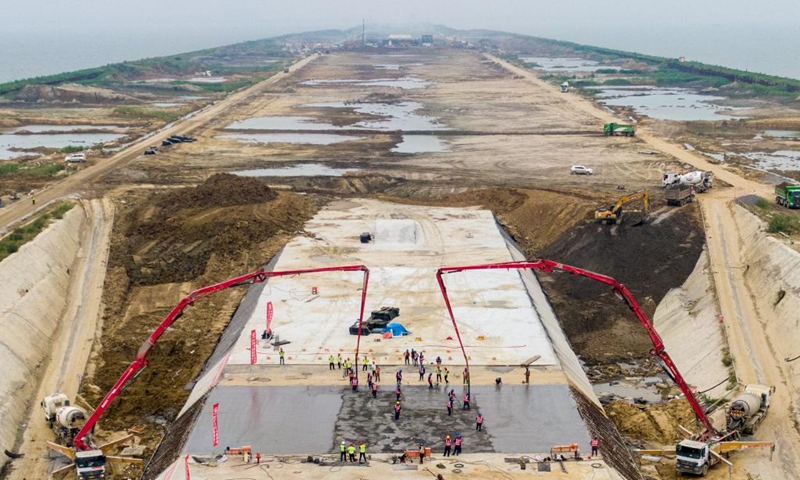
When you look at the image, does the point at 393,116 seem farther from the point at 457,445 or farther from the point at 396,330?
the point at 457,445

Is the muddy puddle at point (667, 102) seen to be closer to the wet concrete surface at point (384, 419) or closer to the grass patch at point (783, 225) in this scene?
the grass patch at point (783, 225)

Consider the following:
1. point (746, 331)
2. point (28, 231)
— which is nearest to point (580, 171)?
point (746, 331)

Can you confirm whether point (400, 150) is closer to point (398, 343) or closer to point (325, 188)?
point (325, 188)

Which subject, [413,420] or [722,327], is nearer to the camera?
[413,420]

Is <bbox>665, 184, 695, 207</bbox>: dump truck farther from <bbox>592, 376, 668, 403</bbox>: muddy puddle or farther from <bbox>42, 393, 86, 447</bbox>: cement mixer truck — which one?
<bbox>42, 393, 86, 447</bbox>: cement mixer truck

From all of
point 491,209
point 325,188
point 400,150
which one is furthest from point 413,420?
point 400,150

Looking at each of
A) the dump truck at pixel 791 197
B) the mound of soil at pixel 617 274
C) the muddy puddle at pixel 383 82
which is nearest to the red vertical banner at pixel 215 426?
the mound of soil at pixel 617 274

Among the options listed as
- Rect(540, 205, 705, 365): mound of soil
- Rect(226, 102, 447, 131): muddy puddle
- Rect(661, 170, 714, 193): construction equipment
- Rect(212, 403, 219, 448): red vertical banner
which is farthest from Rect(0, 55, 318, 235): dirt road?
Rect(661, 170, 714, 193): construction equipment
